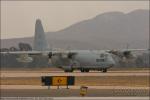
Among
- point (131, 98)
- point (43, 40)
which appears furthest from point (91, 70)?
point (131, 98)

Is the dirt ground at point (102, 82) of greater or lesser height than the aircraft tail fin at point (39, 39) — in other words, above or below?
below

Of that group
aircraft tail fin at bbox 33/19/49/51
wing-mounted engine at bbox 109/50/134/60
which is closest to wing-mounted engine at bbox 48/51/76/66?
Result: wing-mounted engine at bbox 109/50/134/60

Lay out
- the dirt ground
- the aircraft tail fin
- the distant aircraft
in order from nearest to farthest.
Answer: the dirt ground, the distant aircraft, the aircraft tail fin

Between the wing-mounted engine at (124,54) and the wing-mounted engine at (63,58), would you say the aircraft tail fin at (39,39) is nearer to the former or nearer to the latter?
the wing-mounted engine at (63,58)

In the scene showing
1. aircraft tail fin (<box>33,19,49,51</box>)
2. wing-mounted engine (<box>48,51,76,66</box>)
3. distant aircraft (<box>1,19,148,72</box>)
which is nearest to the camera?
distant aircraft (<box>1,19,148,72</box>)

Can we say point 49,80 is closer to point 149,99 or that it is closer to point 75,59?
point 149,99

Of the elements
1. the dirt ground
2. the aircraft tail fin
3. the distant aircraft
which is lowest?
the dirt ground

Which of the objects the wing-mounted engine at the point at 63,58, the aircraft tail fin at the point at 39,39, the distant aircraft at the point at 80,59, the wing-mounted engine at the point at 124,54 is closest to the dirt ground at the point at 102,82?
the distant aircraft at the point at 80,59

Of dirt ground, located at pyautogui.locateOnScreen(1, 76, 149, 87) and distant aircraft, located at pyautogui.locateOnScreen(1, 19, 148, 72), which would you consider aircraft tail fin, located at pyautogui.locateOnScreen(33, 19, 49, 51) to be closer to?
distant aircraft, located at pyautogui.locateOnScreen(1, 19, 148, 72)

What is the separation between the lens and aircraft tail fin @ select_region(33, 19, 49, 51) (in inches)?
4582

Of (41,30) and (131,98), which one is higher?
(41,30)

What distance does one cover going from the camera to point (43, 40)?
4609 inches

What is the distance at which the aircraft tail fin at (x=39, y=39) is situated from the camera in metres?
116

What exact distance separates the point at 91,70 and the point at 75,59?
520 centimetres
